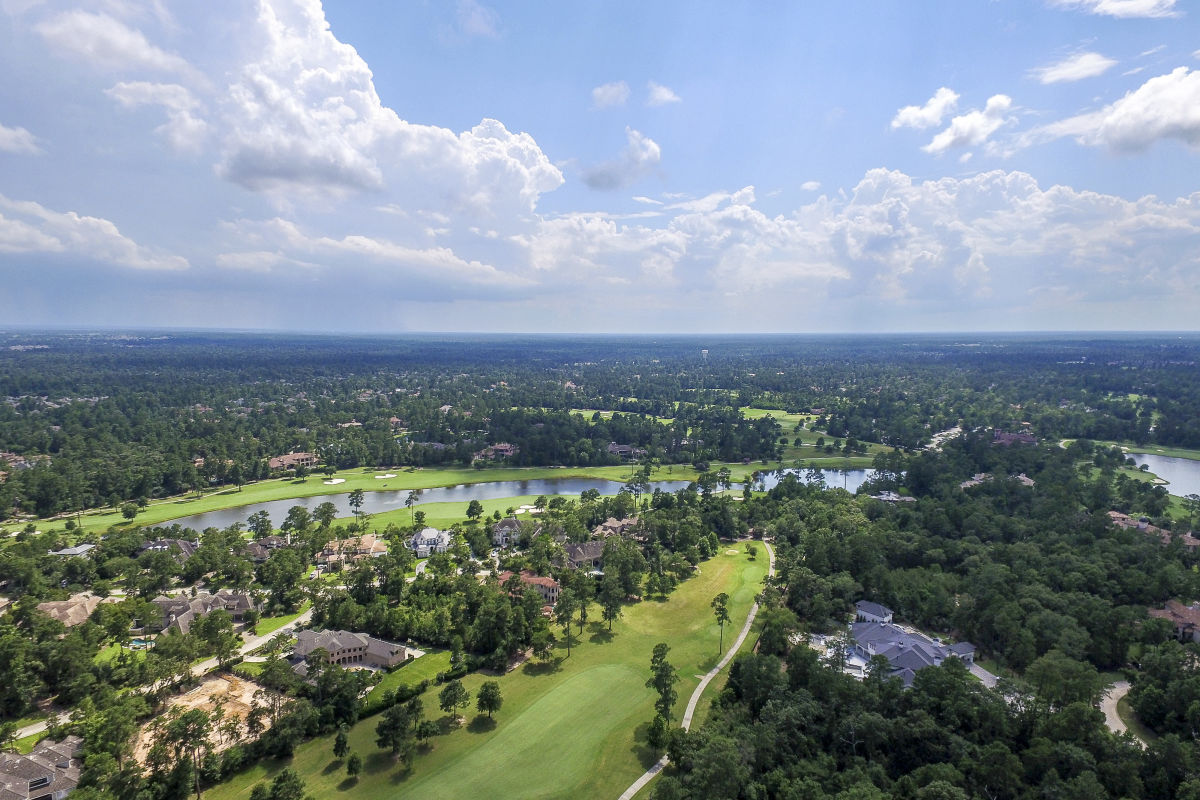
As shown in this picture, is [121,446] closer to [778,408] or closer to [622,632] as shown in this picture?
[622,632]

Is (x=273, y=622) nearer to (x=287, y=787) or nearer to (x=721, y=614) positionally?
(x=287, y=787)

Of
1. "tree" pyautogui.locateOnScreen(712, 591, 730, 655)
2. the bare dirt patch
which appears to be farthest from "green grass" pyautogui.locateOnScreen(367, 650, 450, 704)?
"tree" pyautogui.locateOnScreen(712, 591, 730, 655)

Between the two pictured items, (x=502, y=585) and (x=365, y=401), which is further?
(x=365, y=401)

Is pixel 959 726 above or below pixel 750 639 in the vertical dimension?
above

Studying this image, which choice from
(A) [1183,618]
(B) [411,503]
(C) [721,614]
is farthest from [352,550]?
(A) [1183,618]

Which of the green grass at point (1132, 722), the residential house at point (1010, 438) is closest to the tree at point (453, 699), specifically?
the green grass at point (1132, 722)

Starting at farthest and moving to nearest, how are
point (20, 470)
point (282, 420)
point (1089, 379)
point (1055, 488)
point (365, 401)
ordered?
point (1089, 379)
point (365, 401)
point (282, 420)
point (20, 470)
point (1055, 488)

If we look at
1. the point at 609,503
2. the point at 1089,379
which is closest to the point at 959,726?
the point at 609,503
